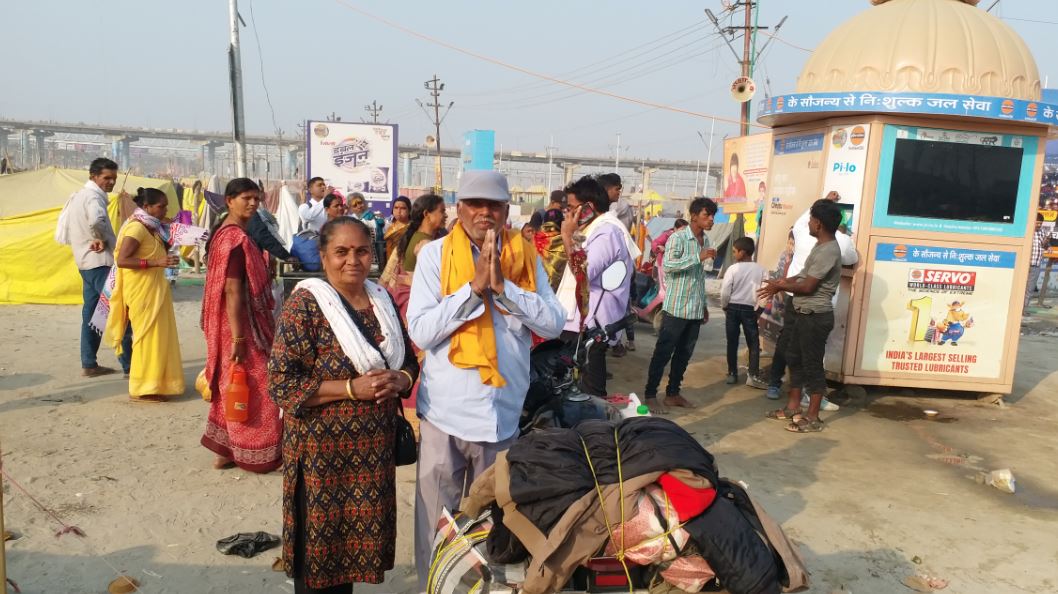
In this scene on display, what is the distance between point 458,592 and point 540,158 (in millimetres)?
94294

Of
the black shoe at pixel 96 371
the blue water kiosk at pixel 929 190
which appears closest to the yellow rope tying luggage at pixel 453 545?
the blue water kiosk at pixel 929 190

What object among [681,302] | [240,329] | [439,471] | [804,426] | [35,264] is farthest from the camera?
[35,264]

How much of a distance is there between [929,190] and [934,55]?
1143mm

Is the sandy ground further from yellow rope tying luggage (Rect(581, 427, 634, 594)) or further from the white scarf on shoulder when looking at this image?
yellow rope tying luggage (Rect(581, 427, 634, 594))

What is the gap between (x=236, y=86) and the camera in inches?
432

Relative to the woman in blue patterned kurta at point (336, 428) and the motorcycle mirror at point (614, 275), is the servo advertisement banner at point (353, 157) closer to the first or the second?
the motorcycle mirror at point (614, 275)

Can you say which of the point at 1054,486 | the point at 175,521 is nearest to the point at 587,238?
the point at 175,521

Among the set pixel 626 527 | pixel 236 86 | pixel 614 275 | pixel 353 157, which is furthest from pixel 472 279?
pixel 353 157

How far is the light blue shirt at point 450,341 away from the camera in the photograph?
8.69 feet

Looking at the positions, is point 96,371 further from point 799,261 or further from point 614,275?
point 799,261

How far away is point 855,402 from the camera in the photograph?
6637 mm

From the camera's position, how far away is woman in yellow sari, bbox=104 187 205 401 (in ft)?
19.0

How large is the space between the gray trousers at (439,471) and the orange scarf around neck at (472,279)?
0.97 feet

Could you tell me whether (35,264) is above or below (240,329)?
below
